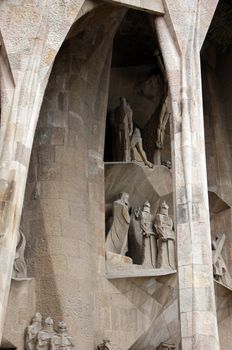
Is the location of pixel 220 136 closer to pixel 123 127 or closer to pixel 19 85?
pixel 123 127

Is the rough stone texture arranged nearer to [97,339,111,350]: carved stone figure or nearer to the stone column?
[97,339,111,350]: carved stone figure

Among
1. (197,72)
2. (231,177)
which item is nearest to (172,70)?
(197,72)

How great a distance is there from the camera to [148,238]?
10.2 m

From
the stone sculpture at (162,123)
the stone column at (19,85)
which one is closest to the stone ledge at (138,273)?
the stone sculpture at (162,123)

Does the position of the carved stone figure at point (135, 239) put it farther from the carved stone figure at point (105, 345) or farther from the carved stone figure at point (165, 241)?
the carved stone figure at point (105, 345)

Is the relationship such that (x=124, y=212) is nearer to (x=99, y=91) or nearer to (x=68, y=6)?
(x=99, y=91)

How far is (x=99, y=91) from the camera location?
10.3m

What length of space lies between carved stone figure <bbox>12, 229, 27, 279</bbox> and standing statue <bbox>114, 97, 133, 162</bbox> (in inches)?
83.5

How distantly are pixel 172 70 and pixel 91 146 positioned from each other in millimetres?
1980

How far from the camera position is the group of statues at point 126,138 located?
1055 centimetres

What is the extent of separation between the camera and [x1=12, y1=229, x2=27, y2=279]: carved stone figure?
8.73 meters

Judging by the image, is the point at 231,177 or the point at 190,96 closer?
the point at 190,96

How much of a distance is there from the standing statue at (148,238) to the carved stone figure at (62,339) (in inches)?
67.1

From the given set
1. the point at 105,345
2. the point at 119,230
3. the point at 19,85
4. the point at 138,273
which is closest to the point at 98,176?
the point at 119,230
